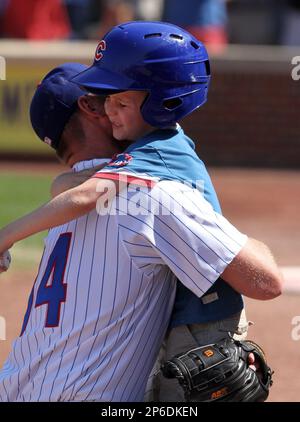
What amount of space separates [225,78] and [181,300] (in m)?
10.5

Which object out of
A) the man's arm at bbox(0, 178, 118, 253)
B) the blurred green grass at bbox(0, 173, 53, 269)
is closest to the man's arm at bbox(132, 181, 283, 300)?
the man's arm at bbox(0, 178, 118, 253)

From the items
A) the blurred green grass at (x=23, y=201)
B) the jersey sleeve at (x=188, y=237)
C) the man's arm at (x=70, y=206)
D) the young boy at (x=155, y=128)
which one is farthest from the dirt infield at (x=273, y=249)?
the man's arm at (x=70, y=206)

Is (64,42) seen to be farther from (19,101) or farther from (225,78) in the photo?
(225,78)

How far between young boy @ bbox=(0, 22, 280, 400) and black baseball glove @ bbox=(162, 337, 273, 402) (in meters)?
0.10

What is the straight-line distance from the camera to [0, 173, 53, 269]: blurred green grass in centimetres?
806

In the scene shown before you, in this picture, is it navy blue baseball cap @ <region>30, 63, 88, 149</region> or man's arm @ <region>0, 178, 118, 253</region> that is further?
navy blue baseball cap @ <region>30, 63, 88, 149</region>

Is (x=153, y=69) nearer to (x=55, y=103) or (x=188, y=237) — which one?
(x=55, y=103)

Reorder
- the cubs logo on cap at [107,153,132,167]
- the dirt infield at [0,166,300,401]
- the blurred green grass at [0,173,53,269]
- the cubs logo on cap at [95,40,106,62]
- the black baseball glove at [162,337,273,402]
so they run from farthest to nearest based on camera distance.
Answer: the blurred green grass at [0,173,53,269] → the dirt infield at [0,166,300,401] → the cubs logo on cap at [95,40,106,62] → the cubs logo on cap at [107,153,132,167] → the black baseball glove at [162,337,273,402]

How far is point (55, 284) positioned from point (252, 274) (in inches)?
21.3

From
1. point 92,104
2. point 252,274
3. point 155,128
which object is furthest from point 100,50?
point 252,274

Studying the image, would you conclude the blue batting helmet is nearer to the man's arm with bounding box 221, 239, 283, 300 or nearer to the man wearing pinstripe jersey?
the man wearing pinstripe jersey

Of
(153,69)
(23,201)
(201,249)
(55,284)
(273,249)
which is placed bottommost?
(23,201)

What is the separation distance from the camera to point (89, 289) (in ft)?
8.84

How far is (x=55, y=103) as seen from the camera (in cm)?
292
